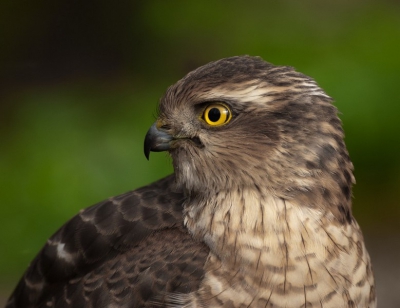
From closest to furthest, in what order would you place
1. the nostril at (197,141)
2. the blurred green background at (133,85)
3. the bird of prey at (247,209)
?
the bird of prey at (247,209) < the nostril at (197,141) < the blurred green background at (133,85)

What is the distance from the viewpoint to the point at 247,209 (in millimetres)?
3695

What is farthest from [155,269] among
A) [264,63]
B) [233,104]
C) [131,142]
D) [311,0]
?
[311,0]

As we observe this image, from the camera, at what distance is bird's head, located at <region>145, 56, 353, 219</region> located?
365 centimetres

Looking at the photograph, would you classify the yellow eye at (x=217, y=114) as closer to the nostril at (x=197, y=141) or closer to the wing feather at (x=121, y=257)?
the nostril at (x=197, y=141)

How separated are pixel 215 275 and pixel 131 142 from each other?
4.39 metres

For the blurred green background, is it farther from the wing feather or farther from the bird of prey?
the bird of prey

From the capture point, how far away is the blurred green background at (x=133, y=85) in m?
7.58

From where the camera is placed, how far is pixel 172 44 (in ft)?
31.3

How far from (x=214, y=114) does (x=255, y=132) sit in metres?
0.21

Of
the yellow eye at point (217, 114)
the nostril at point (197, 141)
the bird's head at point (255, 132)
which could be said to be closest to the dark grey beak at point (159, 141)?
the bird's head at point (255, 132)

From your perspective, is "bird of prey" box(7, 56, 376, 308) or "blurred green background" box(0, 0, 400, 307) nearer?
"bird of prey" box(7, 56, 376, 308)

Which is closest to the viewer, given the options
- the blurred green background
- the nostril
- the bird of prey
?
the bird of prey

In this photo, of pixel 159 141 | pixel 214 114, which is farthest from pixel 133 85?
pixel 214 114

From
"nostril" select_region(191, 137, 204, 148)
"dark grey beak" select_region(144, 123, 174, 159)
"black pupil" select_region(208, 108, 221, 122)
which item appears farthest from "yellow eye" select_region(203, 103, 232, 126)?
"dark grey beak" select_region(144, 123, 174, 159)
